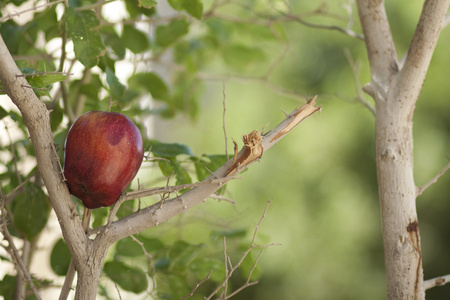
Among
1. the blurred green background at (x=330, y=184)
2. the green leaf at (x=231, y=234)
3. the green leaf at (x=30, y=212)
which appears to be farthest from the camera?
the blurred green background at (x=330, y=184)

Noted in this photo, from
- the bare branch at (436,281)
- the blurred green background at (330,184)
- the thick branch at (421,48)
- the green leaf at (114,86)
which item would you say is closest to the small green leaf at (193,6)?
the green leaf at (114,86)

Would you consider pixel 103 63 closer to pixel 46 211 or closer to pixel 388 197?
pixel 46 211

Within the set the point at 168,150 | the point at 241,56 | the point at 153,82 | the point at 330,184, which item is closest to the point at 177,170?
the point at 168,150

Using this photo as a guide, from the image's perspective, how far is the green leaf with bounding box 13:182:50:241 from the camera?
0.56 meters

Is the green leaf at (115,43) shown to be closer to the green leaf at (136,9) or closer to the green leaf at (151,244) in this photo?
the green leaf at (136,9)

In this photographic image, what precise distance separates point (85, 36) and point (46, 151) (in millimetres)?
156

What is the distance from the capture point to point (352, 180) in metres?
1.65

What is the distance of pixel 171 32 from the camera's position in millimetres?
812

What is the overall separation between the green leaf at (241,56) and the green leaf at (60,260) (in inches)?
18.3

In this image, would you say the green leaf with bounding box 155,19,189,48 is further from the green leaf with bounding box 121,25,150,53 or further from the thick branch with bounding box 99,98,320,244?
the thick branch with bounding box 99,98,320,244

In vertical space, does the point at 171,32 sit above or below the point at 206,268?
above

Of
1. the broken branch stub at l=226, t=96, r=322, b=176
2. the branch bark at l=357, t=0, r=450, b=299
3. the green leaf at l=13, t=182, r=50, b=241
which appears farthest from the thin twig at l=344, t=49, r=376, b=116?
the green leaf at l=13, t=182, r=50, b=241

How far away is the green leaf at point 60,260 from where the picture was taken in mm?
606

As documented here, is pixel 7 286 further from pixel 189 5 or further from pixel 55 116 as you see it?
pixel 189 5
